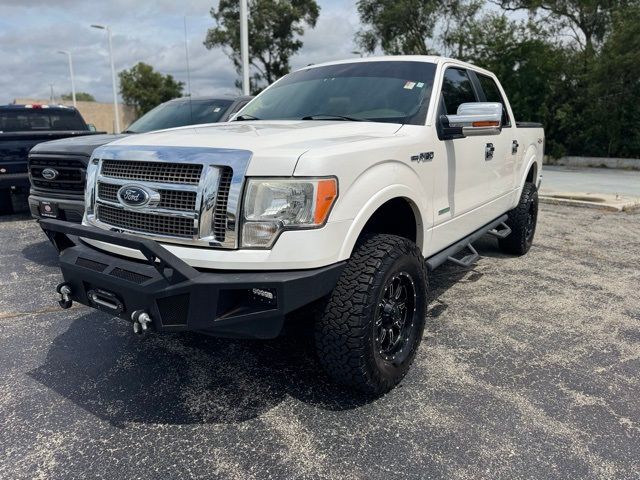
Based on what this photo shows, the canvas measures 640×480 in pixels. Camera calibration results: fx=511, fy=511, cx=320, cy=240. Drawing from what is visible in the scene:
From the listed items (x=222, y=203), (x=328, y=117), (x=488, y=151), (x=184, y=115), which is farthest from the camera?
(x=184, y=115)

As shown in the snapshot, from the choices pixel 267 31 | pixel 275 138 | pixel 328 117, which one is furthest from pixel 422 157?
pixel 267 31

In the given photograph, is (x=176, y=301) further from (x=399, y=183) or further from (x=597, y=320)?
(x=597, y=320)

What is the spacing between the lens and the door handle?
4152mm

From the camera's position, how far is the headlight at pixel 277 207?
2248 millimetres

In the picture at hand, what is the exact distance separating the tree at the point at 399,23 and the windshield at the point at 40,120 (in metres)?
17.5

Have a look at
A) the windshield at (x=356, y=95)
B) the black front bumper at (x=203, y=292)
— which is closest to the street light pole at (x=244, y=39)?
the windshield at (x=356, y=95)

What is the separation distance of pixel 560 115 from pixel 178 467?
18.6 m

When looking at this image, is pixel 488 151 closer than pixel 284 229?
No

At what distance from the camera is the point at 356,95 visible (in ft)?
11.7

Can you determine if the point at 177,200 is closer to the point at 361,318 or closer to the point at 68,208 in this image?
the point at 361,318

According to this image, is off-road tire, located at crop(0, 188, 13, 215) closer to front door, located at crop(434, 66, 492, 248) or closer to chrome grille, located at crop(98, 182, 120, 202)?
chrome grille, located at crop(98, 182, 120, 202)

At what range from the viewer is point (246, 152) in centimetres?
228

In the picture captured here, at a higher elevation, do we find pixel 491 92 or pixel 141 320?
pixel 491 92

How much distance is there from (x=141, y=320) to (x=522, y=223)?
4426 millimetres
